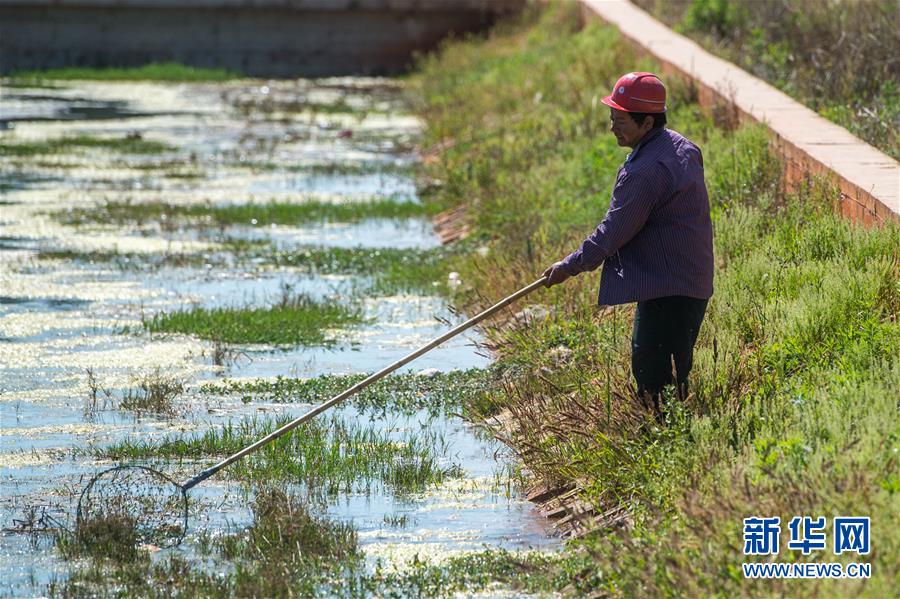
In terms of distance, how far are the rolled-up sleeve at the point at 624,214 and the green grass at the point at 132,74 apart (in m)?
26.5

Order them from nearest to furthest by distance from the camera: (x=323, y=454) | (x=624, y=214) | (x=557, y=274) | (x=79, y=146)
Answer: (x=624, y=214)
(x=557, y=274)
(x=323, y=454)
(x=79, y=146)

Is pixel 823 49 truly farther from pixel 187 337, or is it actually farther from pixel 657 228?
pixel 657 228

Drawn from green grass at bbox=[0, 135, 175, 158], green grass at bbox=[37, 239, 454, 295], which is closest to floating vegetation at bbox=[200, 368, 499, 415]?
green grass at bbox=[37, 239, 454, 295]

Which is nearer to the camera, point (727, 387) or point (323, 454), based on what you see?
point (727, 387)

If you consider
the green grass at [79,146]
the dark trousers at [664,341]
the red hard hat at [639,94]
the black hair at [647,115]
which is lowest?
the dark trousers at [664,341]

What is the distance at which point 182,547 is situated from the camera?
6949 mm

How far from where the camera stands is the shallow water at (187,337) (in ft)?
24.4

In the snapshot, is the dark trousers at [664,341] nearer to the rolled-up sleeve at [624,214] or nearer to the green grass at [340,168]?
the rolled-up sleeve at [624,214]

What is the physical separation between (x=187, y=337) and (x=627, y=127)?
5.14 meters

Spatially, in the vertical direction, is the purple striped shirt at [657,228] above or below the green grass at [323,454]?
above

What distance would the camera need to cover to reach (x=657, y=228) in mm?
7176

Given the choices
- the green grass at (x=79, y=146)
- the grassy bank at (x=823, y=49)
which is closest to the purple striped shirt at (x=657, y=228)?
the grassy bank at (x=823, y=49)

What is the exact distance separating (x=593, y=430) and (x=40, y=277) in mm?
Answer: 7574

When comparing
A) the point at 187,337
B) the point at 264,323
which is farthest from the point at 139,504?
the point at 264,323
